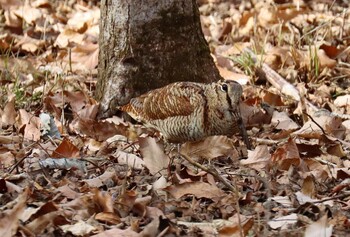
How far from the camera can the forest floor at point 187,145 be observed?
396 centimetres

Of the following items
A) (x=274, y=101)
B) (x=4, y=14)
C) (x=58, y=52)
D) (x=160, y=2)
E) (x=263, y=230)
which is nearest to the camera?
(x=263, y=230)

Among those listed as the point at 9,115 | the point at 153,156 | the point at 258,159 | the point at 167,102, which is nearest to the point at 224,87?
the point at 167,102

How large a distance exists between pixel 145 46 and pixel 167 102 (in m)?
0.69

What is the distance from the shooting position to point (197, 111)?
211 inches

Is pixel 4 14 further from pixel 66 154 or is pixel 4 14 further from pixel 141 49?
pixel 66 154

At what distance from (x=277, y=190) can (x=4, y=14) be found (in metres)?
4.90

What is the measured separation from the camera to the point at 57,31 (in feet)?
28.6

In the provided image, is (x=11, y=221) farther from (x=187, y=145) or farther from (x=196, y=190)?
(x=187, y=145)

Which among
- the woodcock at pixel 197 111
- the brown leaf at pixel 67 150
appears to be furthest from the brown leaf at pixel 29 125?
the woodcock at pixel 197 111

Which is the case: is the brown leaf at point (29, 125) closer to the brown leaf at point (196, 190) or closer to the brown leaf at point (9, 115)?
the brown leaf at point (9, 115)

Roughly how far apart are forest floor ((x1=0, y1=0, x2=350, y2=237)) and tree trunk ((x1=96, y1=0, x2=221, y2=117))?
255 mm

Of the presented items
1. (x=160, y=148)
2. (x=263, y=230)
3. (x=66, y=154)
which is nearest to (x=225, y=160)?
(x=160, y=148)

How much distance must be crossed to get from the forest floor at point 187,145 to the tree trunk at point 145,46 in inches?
10.0

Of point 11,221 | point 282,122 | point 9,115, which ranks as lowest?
point 282,122
